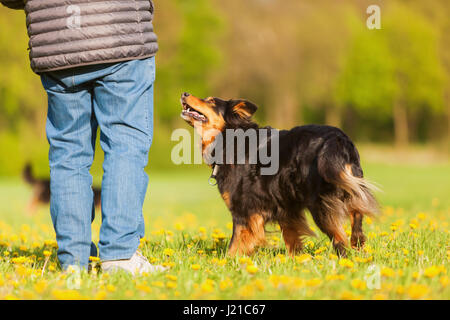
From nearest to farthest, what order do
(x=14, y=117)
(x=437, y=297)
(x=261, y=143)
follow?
(x=437, y=297) < (x=261, y=143) < (x=14, y=117)

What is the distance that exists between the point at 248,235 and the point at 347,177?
2.89 ft

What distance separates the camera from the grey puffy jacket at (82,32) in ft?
9.60

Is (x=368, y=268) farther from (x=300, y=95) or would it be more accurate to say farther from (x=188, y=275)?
(x=300, y=95)

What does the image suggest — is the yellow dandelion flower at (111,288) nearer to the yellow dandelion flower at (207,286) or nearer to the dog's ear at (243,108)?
the yellow dandelion flower at (207,286)

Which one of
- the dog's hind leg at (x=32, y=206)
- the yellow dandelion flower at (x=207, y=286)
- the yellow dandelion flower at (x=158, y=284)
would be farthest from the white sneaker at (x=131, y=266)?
the dog's hind leg at (x=32, y=206)

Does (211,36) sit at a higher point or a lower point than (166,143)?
higher

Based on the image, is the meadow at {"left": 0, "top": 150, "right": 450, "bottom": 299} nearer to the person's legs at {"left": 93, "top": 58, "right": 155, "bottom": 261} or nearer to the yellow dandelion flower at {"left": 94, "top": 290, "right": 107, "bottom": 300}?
the yellow dandelion flower at {"left": 94, "top": 290, "right": 107, "bottom": 300}

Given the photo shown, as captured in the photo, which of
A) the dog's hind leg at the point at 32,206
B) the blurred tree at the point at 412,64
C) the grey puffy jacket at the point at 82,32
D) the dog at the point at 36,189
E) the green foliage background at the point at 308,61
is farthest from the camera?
the blurred tree at the point at 412,64

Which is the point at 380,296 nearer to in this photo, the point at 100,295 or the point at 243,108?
the point at 100,295

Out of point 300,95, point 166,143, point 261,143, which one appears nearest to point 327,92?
point 300,95

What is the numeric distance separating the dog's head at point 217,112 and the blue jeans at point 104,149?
110 cm

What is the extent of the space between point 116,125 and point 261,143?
1.31 m

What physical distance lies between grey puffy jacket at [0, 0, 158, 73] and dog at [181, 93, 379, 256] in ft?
4.35

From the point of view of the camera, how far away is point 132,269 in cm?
304
